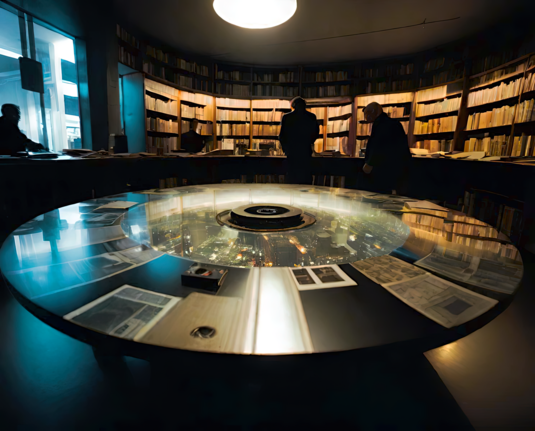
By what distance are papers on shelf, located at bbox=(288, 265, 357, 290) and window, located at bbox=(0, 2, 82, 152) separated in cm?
483

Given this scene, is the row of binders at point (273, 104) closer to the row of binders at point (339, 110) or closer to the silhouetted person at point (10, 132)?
the row of binders at point (339, 110)

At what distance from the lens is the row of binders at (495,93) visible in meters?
4.03

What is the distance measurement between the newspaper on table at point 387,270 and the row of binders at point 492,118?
16.5 ft

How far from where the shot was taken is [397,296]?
18.4 inches

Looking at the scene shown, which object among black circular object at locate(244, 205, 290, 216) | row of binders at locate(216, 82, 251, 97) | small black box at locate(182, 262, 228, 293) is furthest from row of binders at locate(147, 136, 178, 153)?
small black box at locate(182, 262, 228, 293)

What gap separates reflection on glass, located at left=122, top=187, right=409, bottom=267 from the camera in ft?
2.45

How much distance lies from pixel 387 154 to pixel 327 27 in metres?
3.06

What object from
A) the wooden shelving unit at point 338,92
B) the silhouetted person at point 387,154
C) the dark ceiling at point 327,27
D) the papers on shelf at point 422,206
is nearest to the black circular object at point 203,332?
the papers on shelf at point 422,206

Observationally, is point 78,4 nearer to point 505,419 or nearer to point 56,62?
point 56,62

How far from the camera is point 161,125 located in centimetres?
559

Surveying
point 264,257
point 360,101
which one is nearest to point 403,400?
point 264,257

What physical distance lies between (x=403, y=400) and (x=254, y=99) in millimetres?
6764

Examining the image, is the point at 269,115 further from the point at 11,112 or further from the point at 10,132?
the point at 10,132

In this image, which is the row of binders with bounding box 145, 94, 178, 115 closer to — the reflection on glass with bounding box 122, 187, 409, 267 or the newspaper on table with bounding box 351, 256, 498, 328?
the reflection on glass with bounding box 122, 187, 409, 267
